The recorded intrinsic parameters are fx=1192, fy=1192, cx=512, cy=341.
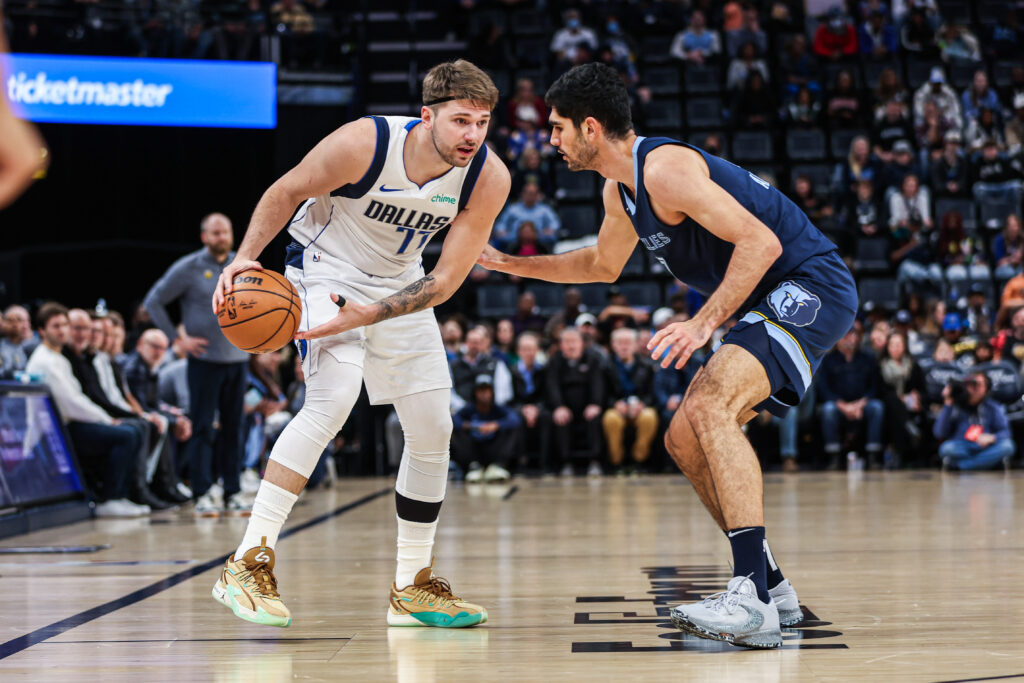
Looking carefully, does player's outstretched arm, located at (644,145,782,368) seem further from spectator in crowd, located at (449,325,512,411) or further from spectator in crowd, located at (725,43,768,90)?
spectator in crowd, located at (725,43,768,90)

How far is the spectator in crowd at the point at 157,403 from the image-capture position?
336 inches

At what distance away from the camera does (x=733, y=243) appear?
3385 mm

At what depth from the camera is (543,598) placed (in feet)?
13.5

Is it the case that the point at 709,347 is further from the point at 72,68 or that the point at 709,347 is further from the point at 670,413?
the point at 72,68

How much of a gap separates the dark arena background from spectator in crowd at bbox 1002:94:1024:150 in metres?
0.08

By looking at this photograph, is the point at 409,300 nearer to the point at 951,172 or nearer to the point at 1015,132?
the point at 951,172

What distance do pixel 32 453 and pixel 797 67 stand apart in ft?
39.8

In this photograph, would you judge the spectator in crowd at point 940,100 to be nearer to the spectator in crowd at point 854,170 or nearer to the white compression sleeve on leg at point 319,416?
the spectator in crowd at point 854,170

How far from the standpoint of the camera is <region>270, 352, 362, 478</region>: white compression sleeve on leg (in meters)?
3.55

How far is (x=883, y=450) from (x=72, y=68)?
9.74m

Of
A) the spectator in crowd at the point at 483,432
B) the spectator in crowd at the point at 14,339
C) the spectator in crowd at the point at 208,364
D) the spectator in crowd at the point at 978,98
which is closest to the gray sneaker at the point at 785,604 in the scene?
the spectator in crowd at the point at 208,364

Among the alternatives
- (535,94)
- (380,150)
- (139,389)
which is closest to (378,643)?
(380,150)

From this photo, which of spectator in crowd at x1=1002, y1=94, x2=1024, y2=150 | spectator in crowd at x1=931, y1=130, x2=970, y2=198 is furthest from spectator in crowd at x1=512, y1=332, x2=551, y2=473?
spectator in crowd at x1=1002, y1=94, x2=1024, y2=150

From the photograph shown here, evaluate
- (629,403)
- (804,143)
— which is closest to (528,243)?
(629,403)
